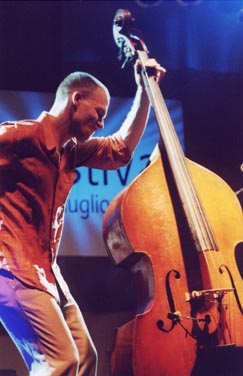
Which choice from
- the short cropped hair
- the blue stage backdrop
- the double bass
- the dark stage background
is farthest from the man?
the dark stage background

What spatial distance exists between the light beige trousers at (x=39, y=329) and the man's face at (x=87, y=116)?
1.88 ft

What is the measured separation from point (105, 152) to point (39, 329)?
2.53 ft

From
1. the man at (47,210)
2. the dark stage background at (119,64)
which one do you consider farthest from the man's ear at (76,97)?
the dark stage background at (119,64)

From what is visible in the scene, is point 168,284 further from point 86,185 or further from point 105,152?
point 86,185

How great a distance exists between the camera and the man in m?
1.55

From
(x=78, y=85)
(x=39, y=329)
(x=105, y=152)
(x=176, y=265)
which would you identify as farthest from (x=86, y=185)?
(x=39, y=329)

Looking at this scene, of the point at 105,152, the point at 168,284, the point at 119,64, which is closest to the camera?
the point at 168,284

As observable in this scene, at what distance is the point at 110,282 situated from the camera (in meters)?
3.23

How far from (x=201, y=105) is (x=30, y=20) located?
113cm

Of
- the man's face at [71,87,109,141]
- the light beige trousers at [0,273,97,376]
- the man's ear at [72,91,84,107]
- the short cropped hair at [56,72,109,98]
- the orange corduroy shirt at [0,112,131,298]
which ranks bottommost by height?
the light beige trousers at [0,273,97,376]

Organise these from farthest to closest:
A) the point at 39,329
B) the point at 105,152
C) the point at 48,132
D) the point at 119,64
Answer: the point at 119,64 → the point at 105,152 → the point at 48,132 → the point at 39,329

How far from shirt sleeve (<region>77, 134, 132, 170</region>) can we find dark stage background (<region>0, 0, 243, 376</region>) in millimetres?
1156

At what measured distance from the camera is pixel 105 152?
2062 millimetres

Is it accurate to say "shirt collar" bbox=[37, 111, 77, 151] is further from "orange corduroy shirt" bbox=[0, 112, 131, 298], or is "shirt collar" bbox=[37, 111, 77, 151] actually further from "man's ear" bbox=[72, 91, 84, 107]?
"man's ear" bbox=[72, 91, 84, 107]
